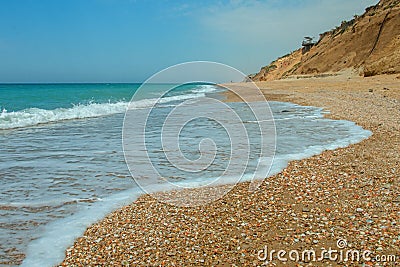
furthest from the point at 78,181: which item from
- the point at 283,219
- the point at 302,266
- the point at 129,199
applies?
the point at 302,266

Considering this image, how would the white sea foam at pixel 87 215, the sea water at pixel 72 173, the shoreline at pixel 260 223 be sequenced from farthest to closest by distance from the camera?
the sea water at pixel 72 173 → the white sea foam at pixel 87 215 → the shoreline at pixel 260 223

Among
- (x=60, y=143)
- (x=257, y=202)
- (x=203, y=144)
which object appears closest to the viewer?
(x=257, y=202)

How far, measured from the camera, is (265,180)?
5.54m

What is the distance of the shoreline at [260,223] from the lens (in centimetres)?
333

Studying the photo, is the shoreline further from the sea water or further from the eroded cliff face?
the eroded cliff face

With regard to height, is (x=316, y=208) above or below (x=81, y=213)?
above

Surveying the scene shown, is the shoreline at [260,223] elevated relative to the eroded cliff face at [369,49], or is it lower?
lower

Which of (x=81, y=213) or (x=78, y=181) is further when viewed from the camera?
(x=78, y=181)

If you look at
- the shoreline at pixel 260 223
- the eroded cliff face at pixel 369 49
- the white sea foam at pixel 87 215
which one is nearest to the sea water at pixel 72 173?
the white sea foam at pixel 87 215

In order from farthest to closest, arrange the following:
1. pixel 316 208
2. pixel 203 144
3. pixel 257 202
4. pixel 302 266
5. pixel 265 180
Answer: pixel 203 144, pixel 265 180, pixel 257 202, pixel 316 208, pixel 302 266

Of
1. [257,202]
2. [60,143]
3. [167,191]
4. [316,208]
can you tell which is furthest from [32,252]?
[60,143]

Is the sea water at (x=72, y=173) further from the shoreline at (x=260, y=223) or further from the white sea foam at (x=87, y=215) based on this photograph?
the shoreline at (x=260, y=223)

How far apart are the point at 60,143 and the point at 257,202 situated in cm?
724

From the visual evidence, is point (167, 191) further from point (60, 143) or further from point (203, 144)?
point (60, 143)
